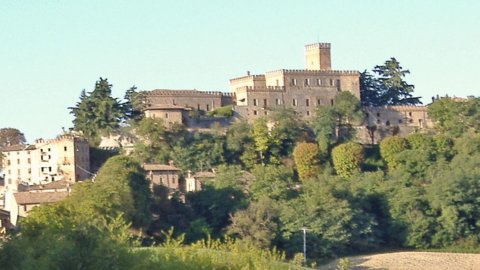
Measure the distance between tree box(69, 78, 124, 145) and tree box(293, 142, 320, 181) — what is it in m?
9.57

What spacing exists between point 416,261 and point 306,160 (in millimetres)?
11532

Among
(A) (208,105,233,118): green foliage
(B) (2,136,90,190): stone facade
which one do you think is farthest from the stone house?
(A) (208,105,233,118): green foliage

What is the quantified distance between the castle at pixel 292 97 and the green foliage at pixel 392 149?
12.3 ft

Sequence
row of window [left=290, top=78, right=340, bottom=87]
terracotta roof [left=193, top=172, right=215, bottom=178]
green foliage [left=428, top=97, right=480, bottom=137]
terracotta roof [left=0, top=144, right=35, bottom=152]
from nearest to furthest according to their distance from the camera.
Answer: terracotta roof [left=193, top=172, right=215, bottom=178] → terracotta roof [left=0, top=144, right=35, bottom=152] → green foliage [left=428, top=97, right=480, bottom=137] → row of window [left=290, top=78, right=340, bottom=87]

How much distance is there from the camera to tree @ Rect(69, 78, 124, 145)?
246 feet

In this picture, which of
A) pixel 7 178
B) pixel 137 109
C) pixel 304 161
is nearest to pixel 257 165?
pixel 304 161

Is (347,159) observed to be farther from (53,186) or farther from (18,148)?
(18,148)

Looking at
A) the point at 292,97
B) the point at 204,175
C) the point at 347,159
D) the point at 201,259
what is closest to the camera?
the point at 201,259

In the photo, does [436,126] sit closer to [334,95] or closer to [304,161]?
[334,95]

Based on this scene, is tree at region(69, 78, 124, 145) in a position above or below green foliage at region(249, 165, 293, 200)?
above

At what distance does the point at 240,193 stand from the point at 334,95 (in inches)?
709

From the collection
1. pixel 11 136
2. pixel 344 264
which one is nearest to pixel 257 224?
pixel 344 264

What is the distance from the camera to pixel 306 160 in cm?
7438

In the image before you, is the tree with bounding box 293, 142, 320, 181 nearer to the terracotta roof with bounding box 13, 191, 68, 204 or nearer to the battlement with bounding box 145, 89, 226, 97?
the battlement with bounding box 145, 89, 226, 97
